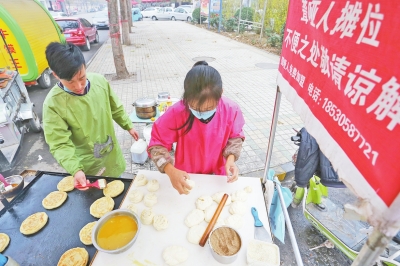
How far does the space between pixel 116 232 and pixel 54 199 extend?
625 mm

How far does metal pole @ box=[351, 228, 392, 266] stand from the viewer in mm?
547

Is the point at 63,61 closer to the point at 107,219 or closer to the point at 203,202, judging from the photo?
the point at 107,219

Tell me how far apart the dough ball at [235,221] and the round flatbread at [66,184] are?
1.17m

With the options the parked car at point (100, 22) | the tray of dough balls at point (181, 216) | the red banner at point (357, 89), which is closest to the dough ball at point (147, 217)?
the tray of dough balls at point (181, 216)

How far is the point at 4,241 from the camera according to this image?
124cm

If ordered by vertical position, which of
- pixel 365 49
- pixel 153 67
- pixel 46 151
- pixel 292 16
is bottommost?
pixel 46 151

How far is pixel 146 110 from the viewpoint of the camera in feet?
10.2

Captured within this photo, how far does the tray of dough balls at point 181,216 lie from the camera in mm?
1130

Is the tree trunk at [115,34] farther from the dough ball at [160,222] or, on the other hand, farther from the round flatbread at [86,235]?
the dough ball at [160,222]

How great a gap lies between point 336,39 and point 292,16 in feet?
1.81

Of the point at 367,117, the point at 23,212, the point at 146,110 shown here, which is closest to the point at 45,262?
the point at 23,212

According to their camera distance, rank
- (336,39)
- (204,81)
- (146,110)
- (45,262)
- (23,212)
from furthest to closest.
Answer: (146,110)
(23,212)
(204,81)
(45,262)
(336,39)

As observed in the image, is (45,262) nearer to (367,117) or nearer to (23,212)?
(23,212)

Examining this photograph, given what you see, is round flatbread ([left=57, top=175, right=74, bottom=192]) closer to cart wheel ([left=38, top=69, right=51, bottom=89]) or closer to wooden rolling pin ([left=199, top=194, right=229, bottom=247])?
wooden rolling pin ([left=199, top=194, right=229, bottom=247])
